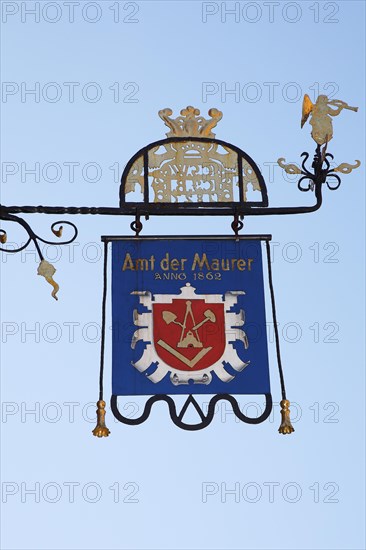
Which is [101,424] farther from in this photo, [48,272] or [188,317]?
[48,272]

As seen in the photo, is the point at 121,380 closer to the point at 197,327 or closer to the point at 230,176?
the point at 197,327

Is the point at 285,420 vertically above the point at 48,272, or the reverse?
the point at 48,272

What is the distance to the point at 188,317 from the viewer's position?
11.9 meters

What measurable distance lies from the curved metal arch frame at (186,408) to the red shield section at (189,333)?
26cm

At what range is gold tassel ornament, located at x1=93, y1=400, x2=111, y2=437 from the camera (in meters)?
11.4

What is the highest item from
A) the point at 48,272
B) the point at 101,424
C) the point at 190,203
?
the point at 190,203

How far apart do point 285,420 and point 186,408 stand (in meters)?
0.71

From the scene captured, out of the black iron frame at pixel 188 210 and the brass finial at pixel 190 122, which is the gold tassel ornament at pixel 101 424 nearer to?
the black iron frame at pixel 188 210

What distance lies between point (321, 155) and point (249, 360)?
5.45 ft

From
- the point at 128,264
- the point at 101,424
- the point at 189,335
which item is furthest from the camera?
the point at 128,264

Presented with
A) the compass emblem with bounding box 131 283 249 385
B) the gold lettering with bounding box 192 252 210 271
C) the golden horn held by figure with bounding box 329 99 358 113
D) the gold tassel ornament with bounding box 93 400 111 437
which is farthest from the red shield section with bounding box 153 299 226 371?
the golden horn held by figure with bounding box 329 99 358 113

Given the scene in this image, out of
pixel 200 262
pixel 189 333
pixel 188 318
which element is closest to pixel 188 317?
pixel 188 318

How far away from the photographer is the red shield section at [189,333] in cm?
1173

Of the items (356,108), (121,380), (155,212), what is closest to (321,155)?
(356,108)
